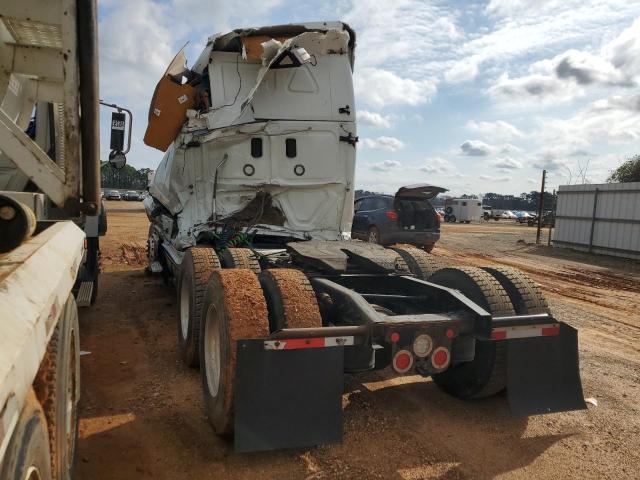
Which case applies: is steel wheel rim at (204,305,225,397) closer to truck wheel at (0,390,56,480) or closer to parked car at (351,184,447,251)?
truck wheel at (0,390,56,480)

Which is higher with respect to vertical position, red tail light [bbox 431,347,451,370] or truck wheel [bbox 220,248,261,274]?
truck wheel [bbox 220,248,261,274]

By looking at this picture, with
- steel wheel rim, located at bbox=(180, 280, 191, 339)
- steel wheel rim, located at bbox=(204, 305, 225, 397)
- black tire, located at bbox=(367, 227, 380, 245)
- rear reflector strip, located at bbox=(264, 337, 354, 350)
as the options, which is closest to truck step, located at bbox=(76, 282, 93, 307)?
steel wheel rim, located at bbox=(180, 280, 191, 339)

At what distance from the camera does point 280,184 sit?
19.4ft

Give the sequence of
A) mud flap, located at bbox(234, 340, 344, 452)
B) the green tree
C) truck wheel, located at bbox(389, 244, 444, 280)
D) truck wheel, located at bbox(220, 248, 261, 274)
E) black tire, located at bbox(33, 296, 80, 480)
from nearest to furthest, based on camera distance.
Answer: black tire, located at bbox(33, 296, 80, 480)
mud flap, located at bbox(234, 340, 344, 452)
truck wheel, located at bbox(220, 248, 261, 274)
truck wheel, located at bbox(389, 244, 444, 280)
the green tree

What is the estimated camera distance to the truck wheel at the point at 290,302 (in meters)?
3.19

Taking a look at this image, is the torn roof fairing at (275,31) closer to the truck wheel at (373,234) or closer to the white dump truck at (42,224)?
the white dump truck at (42,224)

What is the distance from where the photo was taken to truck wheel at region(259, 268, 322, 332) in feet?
10.5

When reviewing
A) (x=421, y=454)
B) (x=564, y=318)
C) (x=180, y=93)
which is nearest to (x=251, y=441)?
(x=421, y=454)

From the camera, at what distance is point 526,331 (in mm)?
3383

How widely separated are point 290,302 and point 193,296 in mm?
1639

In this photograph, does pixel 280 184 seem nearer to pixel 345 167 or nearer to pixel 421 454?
pixel 345 167

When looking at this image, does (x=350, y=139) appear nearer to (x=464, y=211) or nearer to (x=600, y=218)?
(x=600, y=218)

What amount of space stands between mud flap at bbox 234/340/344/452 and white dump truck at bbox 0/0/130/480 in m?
0.91

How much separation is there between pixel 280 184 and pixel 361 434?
3.30 m
